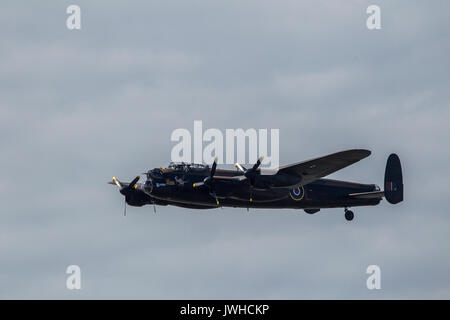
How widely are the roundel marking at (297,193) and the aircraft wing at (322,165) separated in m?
2.21

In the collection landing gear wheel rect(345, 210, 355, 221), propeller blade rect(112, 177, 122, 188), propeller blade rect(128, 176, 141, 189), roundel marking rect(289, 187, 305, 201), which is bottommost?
landing gear wheel rect(345, 210, 355, 221)

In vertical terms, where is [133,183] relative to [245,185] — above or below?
above

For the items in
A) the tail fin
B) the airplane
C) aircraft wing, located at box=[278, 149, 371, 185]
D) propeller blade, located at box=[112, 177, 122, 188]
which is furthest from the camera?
propeller blade, located at box=[112, 177, 122, 188]

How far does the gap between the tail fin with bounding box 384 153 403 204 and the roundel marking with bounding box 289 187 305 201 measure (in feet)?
20.7

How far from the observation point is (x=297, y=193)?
71250 millimetres

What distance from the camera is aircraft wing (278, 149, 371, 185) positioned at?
65312 millimetres

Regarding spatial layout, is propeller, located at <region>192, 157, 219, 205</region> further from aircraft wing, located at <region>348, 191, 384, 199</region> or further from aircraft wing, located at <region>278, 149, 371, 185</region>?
aircraft wing, located at <region>348, 191, 384, 199</region>

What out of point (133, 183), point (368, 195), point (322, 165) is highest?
point (322, 165)

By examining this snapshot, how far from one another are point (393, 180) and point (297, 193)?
25.8 feet

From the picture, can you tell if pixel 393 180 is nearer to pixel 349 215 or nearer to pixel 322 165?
pixel 349 215

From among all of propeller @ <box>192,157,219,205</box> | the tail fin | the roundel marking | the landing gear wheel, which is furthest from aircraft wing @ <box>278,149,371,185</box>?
the tail fin

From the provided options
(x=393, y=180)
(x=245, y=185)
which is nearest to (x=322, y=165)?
(x=245, y=185)
